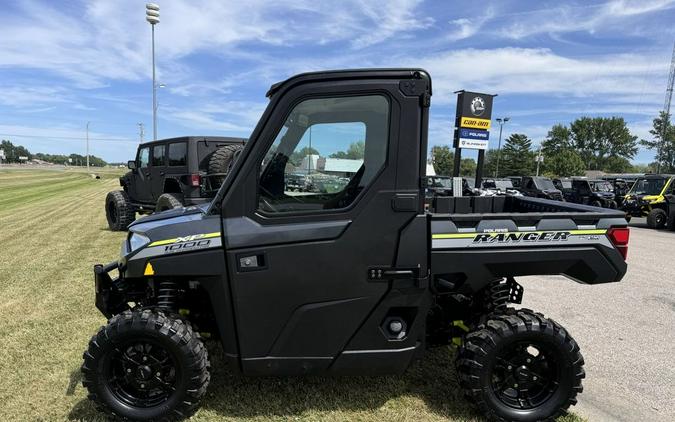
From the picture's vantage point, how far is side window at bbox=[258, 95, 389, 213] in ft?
9.20

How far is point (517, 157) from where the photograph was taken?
297 ft

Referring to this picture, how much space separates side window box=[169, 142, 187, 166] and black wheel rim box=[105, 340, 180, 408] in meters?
7.82

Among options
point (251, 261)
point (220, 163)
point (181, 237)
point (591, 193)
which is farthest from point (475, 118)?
point (591, 193)

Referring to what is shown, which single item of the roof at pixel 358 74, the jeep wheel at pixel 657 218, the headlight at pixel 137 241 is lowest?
the jeep wheel at pixel 657 218

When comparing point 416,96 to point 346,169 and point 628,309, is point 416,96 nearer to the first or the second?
point 346,169

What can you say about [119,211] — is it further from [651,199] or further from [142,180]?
[651,199]

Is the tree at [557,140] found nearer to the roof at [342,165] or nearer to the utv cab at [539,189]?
the utv cab at [539,189]

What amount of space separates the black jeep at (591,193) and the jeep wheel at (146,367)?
75.2 ft

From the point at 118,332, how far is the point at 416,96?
241 cm

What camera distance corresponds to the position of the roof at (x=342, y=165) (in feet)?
9.36

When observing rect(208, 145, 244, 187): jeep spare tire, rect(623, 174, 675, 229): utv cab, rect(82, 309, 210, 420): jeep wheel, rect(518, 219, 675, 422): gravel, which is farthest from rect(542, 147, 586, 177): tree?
rect(82, 309, 210, 420): jeep wheel

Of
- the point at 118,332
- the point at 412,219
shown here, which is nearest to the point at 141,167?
the point at 118,332

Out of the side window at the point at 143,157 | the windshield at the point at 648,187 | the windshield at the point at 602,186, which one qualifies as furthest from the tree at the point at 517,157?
the side window at the point at 143,157

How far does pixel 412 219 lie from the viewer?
9.24ft
